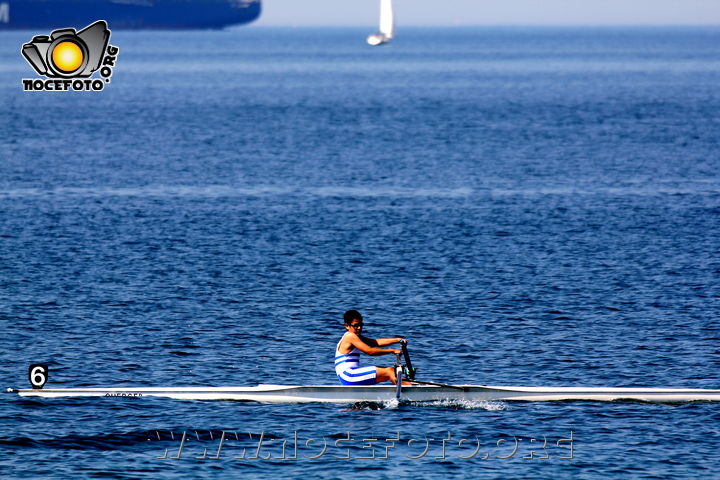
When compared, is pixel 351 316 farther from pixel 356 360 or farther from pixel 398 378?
pixel 398 378

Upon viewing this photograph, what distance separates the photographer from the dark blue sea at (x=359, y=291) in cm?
2300

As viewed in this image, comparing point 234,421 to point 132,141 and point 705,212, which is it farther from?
point 132,141

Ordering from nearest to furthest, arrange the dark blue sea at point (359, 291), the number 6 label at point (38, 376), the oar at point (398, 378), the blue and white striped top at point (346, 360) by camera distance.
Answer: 1. the dark blue sea at point (359, 291)
2. the oar at point (398, 378)
3. the blue and white striped top at point (346, 360)
4. the number 6 label at point (38, 376)

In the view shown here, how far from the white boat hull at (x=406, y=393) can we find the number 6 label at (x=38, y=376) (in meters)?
0.20

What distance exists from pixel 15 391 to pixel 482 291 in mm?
18076

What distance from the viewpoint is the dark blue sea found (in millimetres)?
23000

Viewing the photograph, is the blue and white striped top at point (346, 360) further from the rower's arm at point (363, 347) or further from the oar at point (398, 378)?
the oar at point (398, 378)

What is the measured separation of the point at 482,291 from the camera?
1507 inches

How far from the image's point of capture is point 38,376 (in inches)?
1011

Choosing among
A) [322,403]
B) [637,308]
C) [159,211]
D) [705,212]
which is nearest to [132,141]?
[159,211]

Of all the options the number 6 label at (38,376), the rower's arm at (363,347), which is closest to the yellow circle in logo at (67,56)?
the number 6 label at (38,376)

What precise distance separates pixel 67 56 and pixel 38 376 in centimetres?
4805

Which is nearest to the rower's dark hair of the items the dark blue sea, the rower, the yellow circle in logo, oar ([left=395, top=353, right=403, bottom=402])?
the rower

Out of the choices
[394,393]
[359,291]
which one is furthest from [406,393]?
[359,291]
